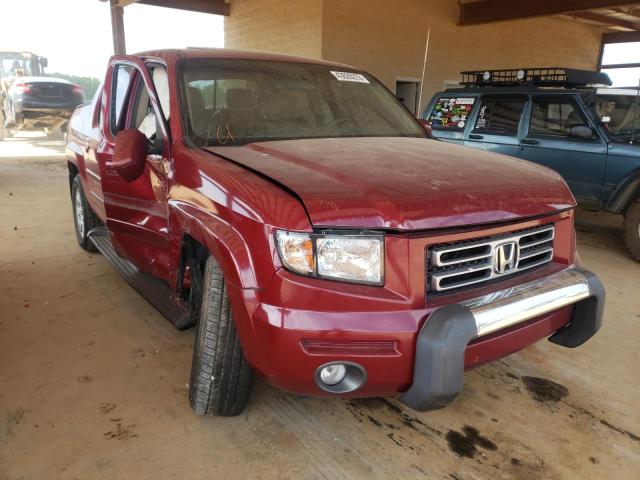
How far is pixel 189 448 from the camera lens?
2221mm

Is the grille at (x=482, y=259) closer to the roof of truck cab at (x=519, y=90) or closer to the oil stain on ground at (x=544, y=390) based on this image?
the oil stain on ground at (x=544, y=390)

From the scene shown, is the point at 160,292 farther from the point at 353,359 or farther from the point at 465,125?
the point at 465,125

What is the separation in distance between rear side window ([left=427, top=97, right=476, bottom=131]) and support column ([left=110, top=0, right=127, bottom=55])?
688 centimetres

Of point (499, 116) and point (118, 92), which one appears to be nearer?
point (118, 92)

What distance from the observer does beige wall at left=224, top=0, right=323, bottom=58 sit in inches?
410

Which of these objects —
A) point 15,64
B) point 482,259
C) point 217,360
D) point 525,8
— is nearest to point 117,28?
point 15,64

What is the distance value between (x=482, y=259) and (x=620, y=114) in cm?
437

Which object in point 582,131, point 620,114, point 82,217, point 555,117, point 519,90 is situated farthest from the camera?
point 519,90

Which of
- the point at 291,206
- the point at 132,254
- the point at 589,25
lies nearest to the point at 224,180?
the point at 291,206

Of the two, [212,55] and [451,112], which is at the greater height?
[212,55]

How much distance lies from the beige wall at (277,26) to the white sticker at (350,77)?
7320mm

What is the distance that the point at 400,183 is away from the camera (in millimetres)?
1992

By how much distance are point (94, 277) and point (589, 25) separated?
17.7 meters

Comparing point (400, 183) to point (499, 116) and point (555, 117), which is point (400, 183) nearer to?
point (555, 117)
